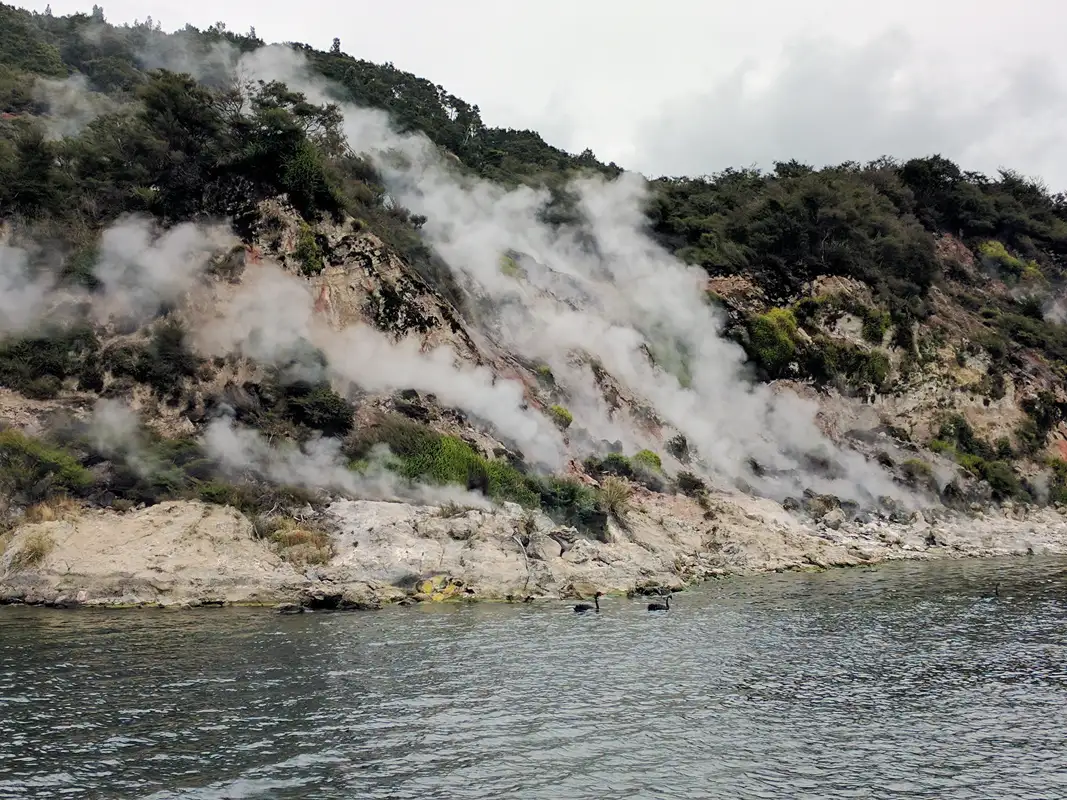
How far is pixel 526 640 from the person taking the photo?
20156 mm

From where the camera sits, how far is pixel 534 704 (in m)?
15.1

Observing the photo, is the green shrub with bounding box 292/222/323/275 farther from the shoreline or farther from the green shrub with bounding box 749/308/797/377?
the green shrub with bounding box 749/308/797/377

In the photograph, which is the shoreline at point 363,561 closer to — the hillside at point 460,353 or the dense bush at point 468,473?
the hillside at point 460,353

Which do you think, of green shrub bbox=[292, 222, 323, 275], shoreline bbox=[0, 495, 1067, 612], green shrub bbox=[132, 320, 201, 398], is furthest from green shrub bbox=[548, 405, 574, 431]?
green shrub bbox=[132, 320, 201, 398]

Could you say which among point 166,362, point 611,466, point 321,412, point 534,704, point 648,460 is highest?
point 166,362

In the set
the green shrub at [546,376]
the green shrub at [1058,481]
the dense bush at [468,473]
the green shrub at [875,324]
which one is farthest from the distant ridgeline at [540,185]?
the dense bush at [468,473]

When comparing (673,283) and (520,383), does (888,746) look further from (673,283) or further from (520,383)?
(673,283)

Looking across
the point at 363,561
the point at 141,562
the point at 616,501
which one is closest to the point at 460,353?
the point at 616,501

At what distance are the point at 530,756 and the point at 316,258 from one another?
105 feet

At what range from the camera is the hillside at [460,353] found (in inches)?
1192

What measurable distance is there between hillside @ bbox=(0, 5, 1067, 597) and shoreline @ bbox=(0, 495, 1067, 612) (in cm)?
18

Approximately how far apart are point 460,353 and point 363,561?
16375 millimetres

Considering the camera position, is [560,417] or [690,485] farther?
[560,417]

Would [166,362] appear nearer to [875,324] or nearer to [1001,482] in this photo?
[875,324]
